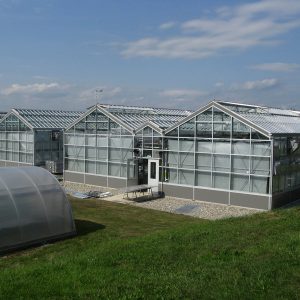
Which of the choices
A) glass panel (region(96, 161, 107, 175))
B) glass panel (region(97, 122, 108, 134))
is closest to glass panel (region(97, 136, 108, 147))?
glass panel (region(97, 122, 108, 134))

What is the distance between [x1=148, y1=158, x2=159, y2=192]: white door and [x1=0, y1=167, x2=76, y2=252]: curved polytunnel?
10.7 m

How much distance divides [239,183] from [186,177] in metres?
3.45

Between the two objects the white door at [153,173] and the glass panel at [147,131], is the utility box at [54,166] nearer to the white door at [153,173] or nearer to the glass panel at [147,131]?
the glass panel at [147,131]

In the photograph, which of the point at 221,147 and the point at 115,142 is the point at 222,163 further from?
the point at 115,142

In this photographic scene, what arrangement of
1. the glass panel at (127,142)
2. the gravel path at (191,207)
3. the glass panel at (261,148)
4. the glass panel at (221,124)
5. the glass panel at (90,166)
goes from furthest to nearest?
the glass panel at (90,166) → the glass panel at (127,142) → the glass panel at (221,124) → the glass panel at (261,148) → the gravel path at (191,207)

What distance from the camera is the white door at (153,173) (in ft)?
90.0

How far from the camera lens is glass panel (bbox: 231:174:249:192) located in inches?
927

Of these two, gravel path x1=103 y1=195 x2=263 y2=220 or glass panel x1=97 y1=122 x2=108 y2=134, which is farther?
glass panel x1=97 y1=122 x2=108 y2=134

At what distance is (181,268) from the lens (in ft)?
28.9

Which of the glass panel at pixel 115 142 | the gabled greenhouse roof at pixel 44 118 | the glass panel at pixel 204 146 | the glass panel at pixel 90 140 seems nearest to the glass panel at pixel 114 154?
the glass panel at pixel 115 142

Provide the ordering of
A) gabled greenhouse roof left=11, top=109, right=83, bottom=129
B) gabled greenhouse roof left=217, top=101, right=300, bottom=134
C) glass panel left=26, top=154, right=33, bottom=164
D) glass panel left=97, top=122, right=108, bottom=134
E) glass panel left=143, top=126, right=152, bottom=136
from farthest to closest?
gabled greenhouse roof left=11, top=109, right=83, bottom=129 → glass panel left=26, top=154, right=33, bottom=164 → glass panel left=97, top=122, right=108, bottom=134 → glass panel left=143, top=126, right=152, bottom=136 → gabled greenhouse roof left=217, top=101, right=300, bottom=134

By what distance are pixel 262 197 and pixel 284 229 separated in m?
10.3

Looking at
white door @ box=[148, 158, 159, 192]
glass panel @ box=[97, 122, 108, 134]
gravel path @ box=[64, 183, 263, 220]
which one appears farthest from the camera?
glass panel @ box=[97, 122, 108, 134]

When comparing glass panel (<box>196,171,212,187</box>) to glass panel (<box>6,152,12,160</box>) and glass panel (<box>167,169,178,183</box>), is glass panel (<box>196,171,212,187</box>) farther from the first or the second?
glass panel (<box>6,152,12,160</box>)
